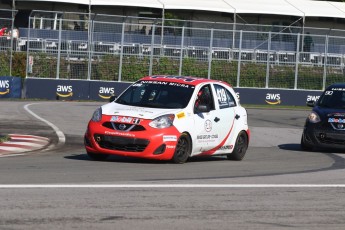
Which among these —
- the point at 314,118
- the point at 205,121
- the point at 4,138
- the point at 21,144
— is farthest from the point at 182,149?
the point at 314,118

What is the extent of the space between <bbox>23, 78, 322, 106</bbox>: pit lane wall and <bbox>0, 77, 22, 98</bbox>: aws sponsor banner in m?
0.32

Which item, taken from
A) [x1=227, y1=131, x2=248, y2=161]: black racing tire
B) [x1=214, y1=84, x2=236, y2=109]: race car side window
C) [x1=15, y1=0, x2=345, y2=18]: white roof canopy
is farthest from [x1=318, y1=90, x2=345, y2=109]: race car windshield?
[x1=15, y1=0, x2=345, y2=18]: white roof canopy

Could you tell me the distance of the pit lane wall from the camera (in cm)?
3622

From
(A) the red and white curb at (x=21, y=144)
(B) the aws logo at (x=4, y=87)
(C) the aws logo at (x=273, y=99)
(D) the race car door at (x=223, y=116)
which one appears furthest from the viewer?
(C) the aws logo at (x=273, y=99)

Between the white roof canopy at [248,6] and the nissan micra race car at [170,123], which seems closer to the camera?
the nissan micra race car at [170,123]

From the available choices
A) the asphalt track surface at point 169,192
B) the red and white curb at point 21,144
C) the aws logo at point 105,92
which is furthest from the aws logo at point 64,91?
the asphalt track surface at point 169,192

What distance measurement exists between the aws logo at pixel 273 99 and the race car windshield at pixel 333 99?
1868 cm

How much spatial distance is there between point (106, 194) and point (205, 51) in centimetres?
2799

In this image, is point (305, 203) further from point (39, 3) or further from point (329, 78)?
point (39, 3)

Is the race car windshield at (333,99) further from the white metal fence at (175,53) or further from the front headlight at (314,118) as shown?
the white metal fence at (175,53)

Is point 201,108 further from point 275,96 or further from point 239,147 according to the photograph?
point 275,96

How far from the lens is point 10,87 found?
3553 centimetres

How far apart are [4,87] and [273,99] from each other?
1129cm

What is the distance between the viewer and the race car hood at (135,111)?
1463 centimetres
